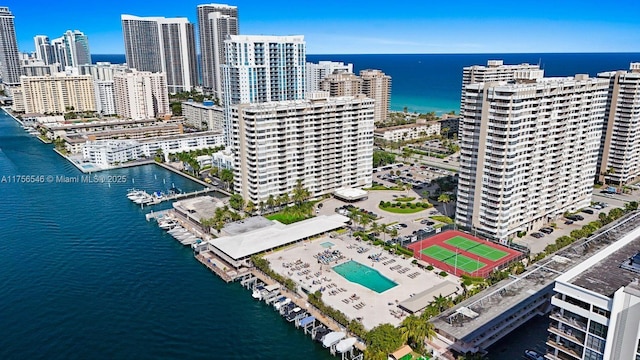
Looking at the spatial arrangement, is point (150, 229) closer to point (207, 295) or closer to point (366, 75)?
point (207, 295)

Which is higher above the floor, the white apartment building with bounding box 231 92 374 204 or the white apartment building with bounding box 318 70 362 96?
the white apartment building with bounding box 318 70 362 96

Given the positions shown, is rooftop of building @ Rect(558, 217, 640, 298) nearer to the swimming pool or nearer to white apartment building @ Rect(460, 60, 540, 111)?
the swimming pool

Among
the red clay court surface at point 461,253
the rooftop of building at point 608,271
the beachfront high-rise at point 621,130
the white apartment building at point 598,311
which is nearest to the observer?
the white apartment building at point 598,311

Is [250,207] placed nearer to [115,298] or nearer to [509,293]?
[115,298]

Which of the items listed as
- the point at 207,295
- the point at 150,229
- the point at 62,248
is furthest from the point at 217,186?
the point at 207,295

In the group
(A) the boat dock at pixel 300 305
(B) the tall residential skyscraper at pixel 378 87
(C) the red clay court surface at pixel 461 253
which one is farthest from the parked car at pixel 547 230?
(B) the tall residential skyscraper at pixel 378 87

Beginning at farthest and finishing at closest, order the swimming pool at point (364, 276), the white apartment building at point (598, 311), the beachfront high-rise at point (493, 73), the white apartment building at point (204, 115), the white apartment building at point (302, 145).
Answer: the white apartment building at point (204, 115)
the beachfront high-rise at point (493, 73)
the white apartment building at point (302, 145)
the swimming pool at point (364, 276)
the white apartment building at point (598, 311)

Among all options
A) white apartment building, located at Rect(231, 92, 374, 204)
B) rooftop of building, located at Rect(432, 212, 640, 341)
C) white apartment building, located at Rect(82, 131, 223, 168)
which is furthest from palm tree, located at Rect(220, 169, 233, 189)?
rooftop of building, located at Rect(432, 212, 640, 341)

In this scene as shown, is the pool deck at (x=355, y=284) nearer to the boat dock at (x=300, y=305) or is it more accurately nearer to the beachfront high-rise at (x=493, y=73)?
the boat dock at (x=300, y=305)
